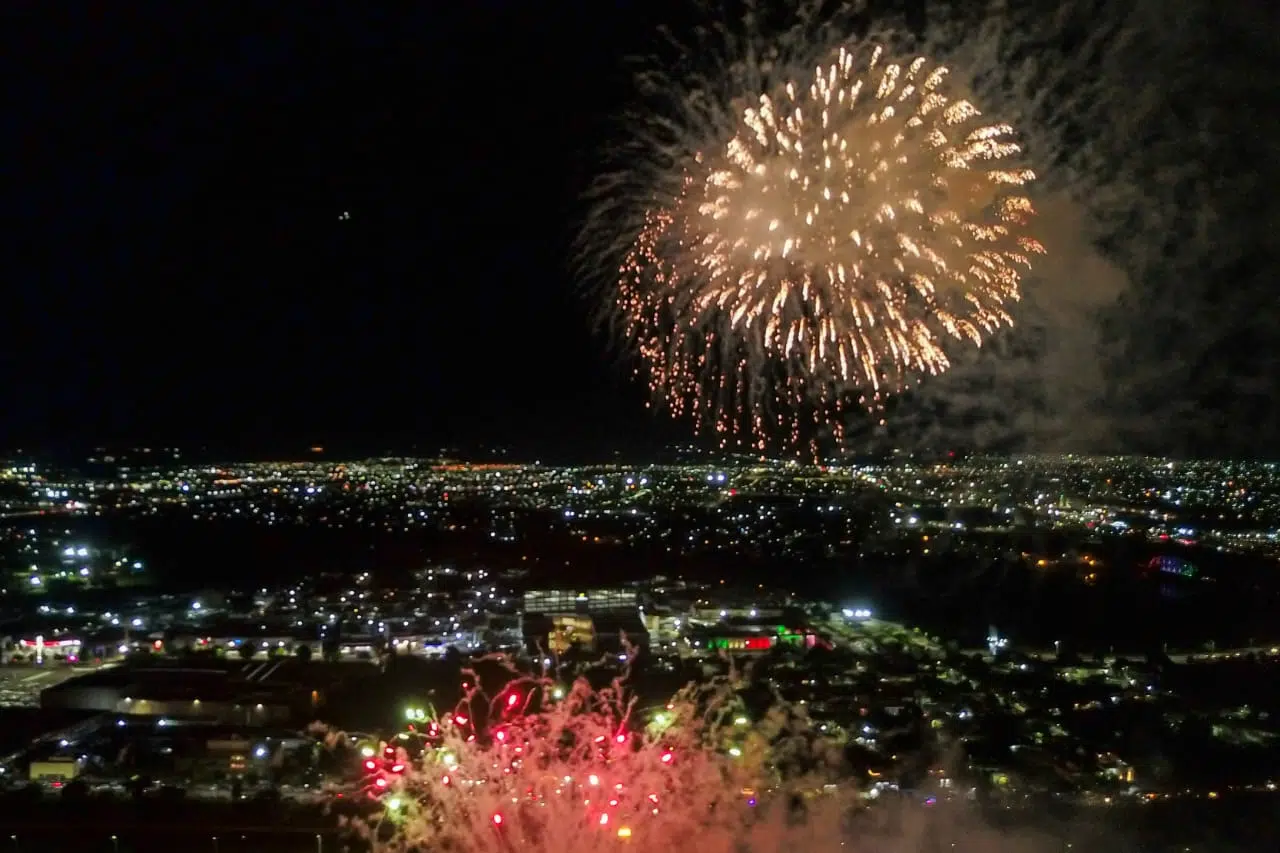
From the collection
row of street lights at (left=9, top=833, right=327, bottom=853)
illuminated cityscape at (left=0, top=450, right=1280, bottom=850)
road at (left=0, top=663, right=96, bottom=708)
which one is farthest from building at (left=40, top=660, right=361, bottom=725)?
row of street lights at (left=9, top=833, right=327, bottom=853)

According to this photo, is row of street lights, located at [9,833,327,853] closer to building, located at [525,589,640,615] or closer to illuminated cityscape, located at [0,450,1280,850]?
illuminated cityscape, located at [0,450,1280,850]

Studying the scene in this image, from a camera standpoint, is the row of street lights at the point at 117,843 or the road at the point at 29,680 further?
the road at the point at 29,680

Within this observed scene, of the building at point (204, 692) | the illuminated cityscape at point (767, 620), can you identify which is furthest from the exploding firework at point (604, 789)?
the building at point (204, 692)

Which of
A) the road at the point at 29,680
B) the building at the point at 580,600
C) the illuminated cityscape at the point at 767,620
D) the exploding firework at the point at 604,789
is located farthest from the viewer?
the building at the point at 580,600

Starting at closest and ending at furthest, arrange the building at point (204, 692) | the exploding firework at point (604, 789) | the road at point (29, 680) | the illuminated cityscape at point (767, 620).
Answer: the exploding firework at point (604, 789) < the illuminated cityscape at point (767, 620) < the building at point (204, 692) < the road at point (29, 680)

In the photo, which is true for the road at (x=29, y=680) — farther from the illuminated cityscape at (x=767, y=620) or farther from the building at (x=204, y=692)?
the building at (x=204, y=692)

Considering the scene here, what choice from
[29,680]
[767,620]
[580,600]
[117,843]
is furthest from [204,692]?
[767,620]

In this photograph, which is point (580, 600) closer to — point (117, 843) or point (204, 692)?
point (204, 692)

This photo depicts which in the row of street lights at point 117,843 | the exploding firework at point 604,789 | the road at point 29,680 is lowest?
the road at point 29,680
